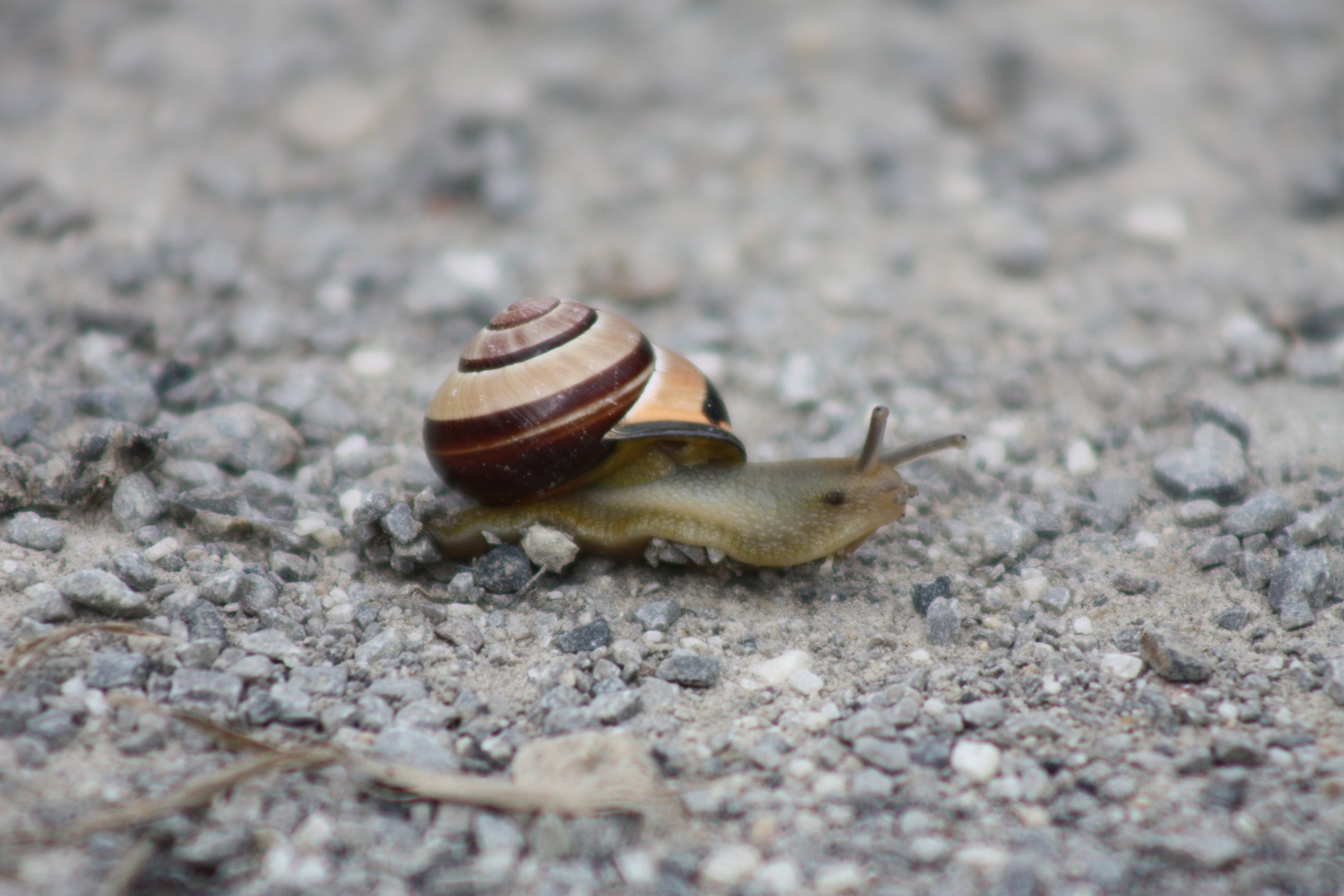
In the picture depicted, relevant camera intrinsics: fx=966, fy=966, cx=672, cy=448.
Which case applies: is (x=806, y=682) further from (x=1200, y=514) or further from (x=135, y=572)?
(x=135, y=572)

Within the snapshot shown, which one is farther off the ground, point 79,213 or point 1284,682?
point 79,213

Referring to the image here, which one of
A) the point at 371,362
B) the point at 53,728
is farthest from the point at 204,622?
the point at 371,362

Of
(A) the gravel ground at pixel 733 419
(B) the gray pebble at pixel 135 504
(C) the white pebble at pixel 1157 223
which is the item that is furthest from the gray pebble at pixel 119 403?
(C) the white pebble at pixel 1157 223

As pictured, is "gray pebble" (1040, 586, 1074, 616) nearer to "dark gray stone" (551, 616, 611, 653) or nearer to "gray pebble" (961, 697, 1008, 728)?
"gray pebble" (961, 697, 1008, 728)

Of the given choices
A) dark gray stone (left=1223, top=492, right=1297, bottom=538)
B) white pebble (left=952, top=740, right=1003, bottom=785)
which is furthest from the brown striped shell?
dark gray stone (left=1223, top=492, right=1297, bottom=538)

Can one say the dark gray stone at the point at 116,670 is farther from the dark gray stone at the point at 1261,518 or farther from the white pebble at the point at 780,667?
the dark gray stone at the point at 1261,518

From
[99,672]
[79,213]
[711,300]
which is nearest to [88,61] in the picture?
[79,213]

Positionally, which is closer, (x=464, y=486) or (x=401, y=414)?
(x=464, y=486)

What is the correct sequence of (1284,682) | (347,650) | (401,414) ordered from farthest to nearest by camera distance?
(401,414)
(347,650)
(1284,682)

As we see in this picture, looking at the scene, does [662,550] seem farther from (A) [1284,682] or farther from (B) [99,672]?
(A) [1284,682]
